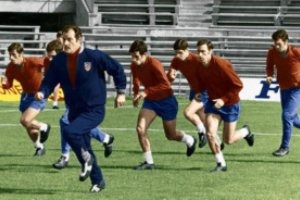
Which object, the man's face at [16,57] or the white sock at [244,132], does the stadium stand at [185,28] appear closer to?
the man's face at [16,57]

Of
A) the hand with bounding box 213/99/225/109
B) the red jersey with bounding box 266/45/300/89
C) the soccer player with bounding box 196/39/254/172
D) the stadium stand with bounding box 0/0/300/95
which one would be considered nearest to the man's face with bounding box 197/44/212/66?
the soccer player with bounding box 196/39/254/172

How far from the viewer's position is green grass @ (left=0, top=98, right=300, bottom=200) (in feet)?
38.3

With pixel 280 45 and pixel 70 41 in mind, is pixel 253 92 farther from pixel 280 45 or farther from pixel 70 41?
pixel 70 41

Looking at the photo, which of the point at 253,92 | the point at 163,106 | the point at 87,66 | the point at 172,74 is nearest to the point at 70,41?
the point at 87,66

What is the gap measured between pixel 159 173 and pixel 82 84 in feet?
9.28

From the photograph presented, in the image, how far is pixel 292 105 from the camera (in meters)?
16.2

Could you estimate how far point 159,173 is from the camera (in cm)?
1378

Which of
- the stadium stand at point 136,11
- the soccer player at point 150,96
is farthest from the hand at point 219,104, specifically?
the stadium stand at point 136,11

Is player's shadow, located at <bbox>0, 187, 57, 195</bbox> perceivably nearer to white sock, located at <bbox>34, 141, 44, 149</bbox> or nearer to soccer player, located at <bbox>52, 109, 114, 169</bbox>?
soccer player, located at <bbox>52, 109, 114, 169</bbox>

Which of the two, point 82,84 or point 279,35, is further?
point 279,35

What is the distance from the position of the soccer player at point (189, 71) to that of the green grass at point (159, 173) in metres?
0.58

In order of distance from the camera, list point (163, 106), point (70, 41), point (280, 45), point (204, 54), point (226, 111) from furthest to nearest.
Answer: point (280, 45)
point (163, 106)
point (226, 111)
point (204, 54)
point (70, 41)

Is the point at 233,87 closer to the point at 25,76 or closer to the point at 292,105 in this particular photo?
the point at 292,105

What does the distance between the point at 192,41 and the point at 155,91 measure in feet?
77.7
